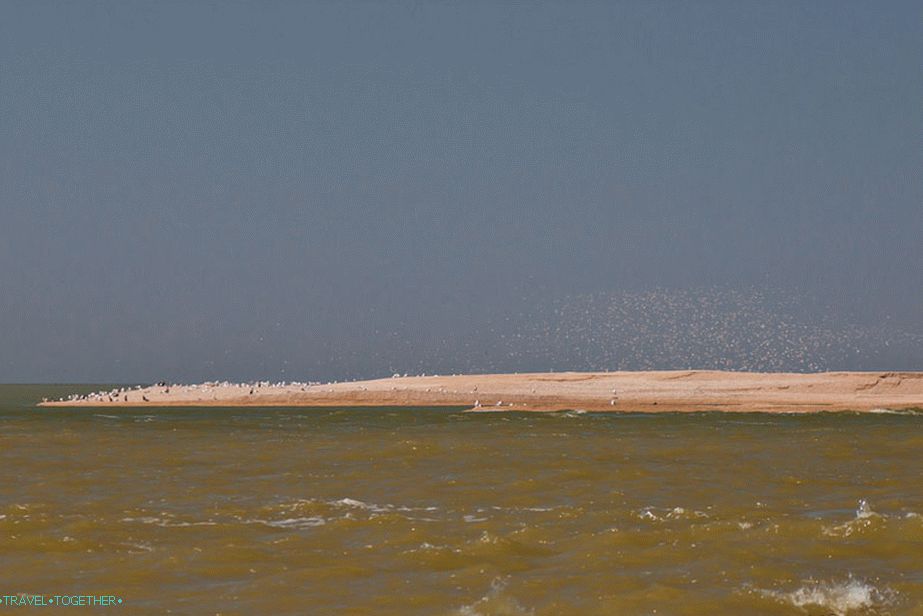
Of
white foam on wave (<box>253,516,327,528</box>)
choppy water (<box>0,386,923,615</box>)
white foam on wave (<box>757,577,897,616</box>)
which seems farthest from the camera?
white foam on wave (<box>253,516,327,528</box>)

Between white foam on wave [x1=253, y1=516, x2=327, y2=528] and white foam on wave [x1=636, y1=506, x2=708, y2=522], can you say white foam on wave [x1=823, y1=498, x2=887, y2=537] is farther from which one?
white foam on wave [x1=253, y1=516, x2=327, y2=528]

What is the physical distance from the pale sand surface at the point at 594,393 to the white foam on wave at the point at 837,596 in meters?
57.1

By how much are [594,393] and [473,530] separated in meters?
67.2

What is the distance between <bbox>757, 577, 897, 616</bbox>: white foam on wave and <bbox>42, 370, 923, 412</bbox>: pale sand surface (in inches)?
2250

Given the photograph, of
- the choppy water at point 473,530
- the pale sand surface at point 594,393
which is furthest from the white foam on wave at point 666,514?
the pale sand surface at point 594,393

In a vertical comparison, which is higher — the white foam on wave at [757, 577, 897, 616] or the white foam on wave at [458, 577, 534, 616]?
the white foam on wave at [458, 577, 534, 616]

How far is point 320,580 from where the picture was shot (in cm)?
1233

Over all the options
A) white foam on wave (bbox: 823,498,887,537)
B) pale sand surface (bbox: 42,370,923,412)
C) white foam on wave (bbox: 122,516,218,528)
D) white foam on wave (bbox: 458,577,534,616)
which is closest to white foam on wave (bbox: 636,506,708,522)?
white foam on wave (bbox: 823,498,887,537)

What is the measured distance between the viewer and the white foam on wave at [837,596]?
1081cm

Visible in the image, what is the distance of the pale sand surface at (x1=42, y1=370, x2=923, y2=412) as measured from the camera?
72.1 m

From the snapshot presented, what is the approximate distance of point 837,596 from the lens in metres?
11.2

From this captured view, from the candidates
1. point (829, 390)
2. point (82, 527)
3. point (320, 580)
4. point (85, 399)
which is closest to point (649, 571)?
point (320, 580)

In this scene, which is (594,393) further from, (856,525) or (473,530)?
(473,530)

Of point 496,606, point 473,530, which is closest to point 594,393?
point 473,530
